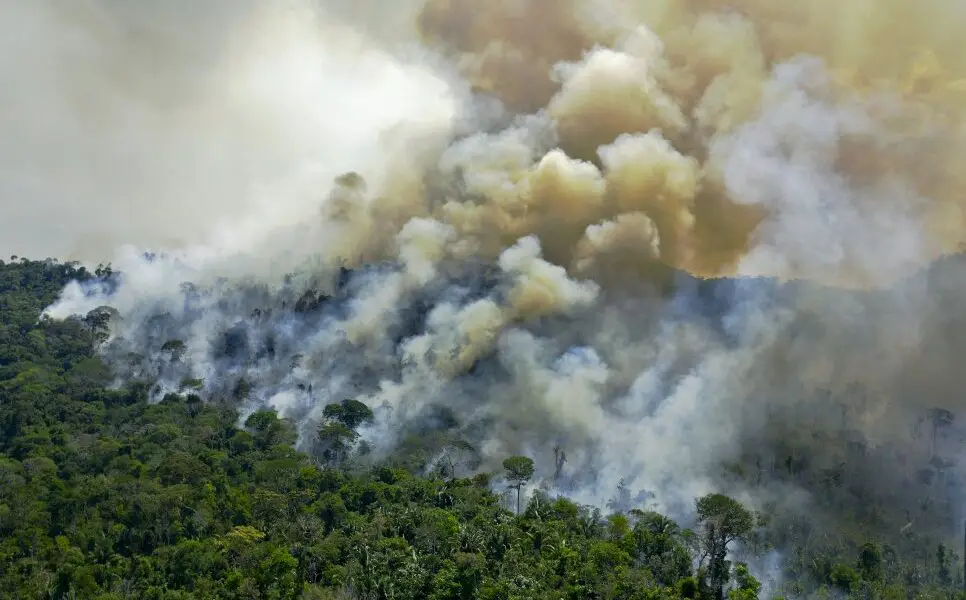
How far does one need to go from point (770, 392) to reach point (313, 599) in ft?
167

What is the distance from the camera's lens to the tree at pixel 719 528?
58.2 meters

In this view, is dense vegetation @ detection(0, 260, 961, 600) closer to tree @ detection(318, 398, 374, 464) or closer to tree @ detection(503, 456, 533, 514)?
tree @ detection(503, 456, 533, 514)

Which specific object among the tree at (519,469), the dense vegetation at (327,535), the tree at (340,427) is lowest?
the dense vegetation at (327,535)

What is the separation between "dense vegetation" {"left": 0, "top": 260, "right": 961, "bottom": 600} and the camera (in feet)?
183

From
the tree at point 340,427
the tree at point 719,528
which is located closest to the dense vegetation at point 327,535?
the tree at point 719,528

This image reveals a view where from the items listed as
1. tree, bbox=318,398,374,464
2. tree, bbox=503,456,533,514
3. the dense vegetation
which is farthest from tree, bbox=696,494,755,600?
tree, bbox=318,398,374,464

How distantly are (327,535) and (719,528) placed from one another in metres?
29.1

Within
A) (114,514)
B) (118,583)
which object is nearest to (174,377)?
(114,514)

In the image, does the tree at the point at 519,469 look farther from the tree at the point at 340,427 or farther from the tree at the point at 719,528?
the tree at the point at 340,427

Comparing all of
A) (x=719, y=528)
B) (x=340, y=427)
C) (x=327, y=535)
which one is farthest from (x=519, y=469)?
(x=340, y=427)

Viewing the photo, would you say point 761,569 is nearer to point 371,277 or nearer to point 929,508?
point 929,508

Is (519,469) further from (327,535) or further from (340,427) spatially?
(340,427)

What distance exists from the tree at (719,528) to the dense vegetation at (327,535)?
0.12m

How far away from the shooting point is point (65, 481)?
74.3 meters
